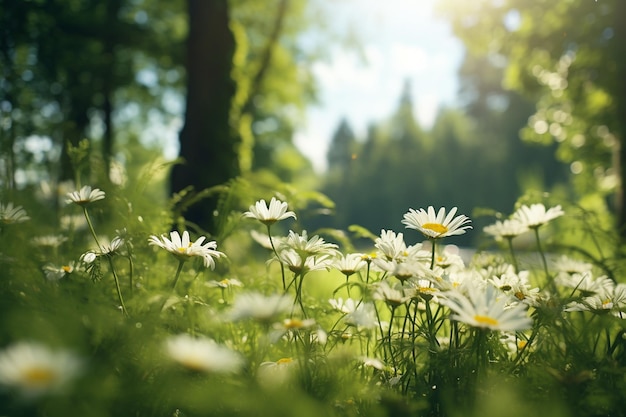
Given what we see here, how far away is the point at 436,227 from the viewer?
4.89ft

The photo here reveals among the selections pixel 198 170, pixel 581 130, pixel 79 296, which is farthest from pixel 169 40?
pixel 79 296

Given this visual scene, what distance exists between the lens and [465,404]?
112cm

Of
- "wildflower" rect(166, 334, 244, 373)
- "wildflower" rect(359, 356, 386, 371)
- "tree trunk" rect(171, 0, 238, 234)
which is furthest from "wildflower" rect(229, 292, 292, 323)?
"tree trunk" rect(171, 0, 238, 234)

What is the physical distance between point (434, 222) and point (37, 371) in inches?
42.3

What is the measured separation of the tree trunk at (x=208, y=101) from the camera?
5.83 metres

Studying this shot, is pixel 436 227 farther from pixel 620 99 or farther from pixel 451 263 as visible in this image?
pixel 620 99

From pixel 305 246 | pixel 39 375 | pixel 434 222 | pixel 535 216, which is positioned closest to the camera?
pixel 39 375

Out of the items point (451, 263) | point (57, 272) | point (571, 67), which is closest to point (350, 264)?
point (451, 263)

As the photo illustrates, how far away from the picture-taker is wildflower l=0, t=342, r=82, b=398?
0.68m

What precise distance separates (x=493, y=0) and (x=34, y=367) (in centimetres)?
903

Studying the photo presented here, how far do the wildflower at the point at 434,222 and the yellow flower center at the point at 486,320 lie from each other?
0.36m

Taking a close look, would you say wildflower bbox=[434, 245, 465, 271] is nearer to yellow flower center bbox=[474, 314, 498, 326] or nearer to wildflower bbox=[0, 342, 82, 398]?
yellow flower center bbox=[474, 314, 498, 326]

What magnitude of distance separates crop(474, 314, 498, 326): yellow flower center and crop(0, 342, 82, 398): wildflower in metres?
0.71

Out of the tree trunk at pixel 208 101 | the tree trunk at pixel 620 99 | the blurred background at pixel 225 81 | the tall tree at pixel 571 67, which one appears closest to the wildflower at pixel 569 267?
the blurred background at pixel 225 81
